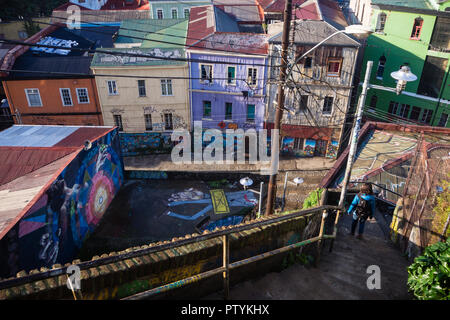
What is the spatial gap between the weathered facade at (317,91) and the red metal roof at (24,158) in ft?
53.9

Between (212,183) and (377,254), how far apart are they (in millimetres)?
18120

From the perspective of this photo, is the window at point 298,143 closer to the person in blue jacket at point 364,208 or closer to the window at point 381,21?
the window at point 381,21

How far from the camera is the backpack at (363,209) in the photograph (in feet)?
29.5

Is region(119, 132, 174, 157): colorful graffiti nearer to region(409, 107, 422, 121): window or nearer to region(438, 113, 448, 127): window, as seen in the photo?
region(409, 107, 422, 121): window

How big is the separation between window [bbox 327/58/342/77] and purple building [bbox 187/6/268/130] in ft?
18.6

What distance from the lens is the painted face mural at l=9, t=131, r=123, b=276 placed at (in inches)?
525

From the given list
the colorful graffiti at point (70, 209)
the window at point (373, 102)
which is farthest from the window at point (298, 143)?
the colorful graffiti at point (70, 209)

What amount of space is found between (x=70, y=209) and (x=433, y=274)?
15920 millimetres

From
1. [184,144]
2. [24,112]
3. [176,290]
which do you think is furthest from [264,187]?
[24,112]

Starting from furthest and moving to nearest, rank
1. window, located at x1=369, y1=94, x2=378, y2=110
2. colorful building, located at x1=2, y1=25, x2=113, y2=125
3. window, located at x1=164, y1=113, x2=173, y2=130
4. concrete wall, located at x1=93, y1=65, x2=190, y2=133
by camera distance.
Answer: window, located at x1=369, y1=94, x2=378, y2=110
window, located at x1=164, y1=113, x2=173, y2=130
concrete wall, located at x1=93, y1=65, x2=190, y2=133
colorful building, located at x1=2, y1=25, x2=113, y2=125

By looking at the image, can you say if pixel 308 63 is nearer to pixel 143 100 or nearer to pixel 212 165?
pixel 212 165

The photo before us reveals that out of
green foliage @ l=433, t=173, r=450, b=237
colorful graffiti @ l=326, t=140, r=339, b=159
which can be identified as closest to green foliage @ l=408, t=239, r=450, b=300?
green foliage @ l=433, t=173, r=450, b=237

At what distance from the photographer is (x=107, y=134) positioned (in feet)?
68.1
